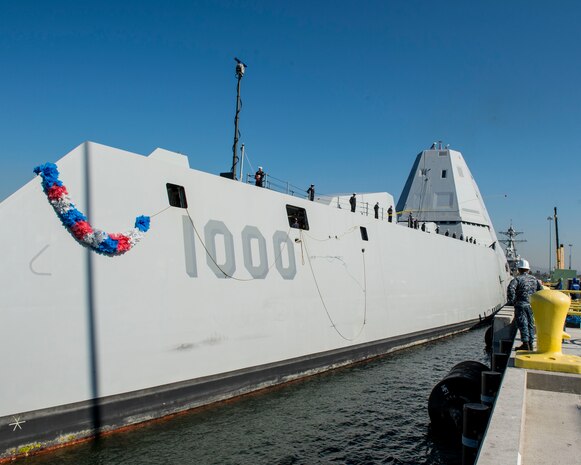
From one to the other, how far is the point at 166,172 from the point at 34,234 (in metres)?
2.23

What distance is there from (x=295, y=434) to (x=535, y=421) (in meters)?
3.55

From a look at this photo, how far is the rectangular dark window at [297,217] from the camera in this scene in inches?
377

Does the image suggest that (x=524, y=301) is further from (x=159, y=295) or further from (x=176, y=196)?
(x=176, y=196)

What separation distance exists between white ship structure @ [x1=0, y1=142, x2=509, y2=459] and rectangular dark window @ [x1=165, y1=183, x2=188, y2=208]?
22 mm

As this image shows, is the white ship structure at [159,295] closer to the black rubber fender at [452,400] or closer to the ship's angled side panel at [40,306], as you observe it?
the ship's angled side panel at [40,306]

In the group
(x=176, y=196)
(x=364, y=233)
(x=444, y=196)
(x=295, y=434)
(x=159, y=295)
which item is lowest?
(x=295, y=434)

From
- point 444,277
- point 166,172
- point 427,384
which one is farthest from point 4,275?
point 444,277

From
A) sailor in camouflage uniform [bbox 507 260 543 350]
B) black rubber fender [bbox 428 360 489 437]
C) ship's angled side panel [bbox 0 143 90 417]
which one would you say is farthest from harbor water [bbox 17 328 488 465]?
sailor in camouflage uniform [bbox 507 260 543 350]

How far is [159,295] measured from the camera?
21.8 feet

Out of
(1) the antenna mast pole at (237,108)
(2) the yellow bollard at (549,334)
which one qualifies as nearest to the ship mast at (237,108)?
(1) the antenna mast pole at (237,108)

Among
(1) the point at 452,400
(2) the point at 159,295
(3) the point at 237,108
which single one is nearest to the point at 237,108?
(3) the point at 237,108

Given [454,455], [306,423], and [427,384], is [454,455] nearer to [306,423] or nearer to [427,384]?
[306,423]

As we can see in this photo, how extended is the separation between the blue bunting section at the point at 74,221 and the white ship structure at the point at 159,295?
22 mm

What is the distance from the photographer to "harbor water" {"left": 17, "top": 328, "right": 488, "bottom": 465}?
219 inches
